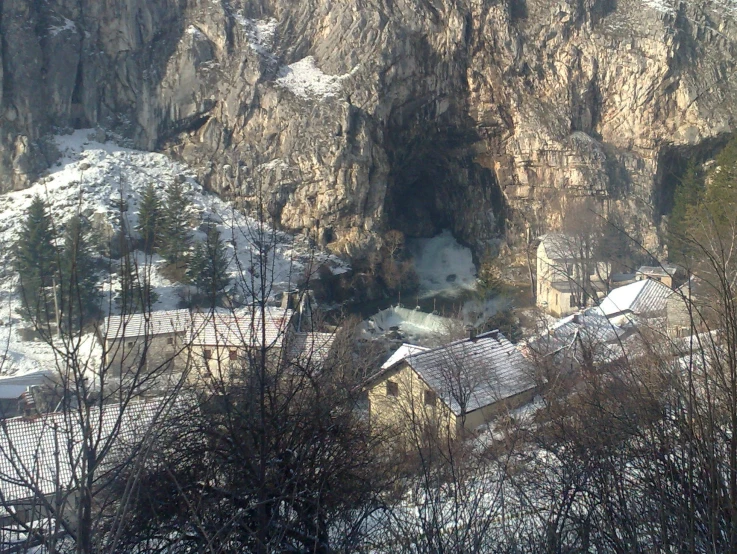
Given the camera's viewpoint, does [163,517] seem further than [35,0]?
No

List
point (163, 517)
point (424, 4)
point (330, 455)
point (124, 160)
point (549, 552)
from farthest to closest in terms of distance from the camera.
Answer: point (424, 4) → point (124, 160) → point (330, 455) → point (163, 517) → point (549, 552)

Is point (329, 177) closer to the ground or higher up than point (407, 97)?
closer to the ground

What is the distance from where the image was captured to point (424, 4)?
94.4 feet

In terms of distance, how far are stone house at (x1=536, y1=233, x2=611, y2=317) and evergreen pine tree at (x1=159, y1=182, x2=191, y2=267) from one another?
1232 centimetres

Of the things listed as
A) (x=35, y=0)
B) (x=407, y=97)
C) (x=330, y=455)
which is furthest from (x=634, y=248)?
(x=35, y=0)

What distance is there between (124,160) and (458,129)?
1566 centimetres

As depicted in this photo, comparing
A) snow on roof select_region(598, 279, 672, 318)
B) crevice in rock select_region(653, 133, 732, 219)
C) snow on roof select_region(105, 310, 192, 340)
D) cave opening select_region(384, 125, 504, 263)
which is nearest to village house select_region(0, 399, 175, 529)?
snow on roof select_region(105, 310, 192, 340)

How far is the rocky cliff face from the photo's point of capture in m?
27.1

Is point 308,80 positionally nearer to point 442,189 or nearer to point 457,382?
point 442,189

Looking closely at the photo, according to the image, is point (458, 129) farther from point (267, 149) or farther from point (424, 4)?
point (267, 149)

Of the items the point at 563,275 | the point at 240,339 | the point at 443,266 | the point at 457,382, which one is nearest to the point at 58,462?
the point at 240,339

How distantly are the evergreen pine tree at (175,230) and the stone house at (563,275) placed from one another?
40.4 ft

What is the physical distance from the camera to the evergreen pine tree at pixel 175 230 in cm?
2056

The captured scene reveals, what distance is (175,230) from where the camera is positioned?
837 inches
